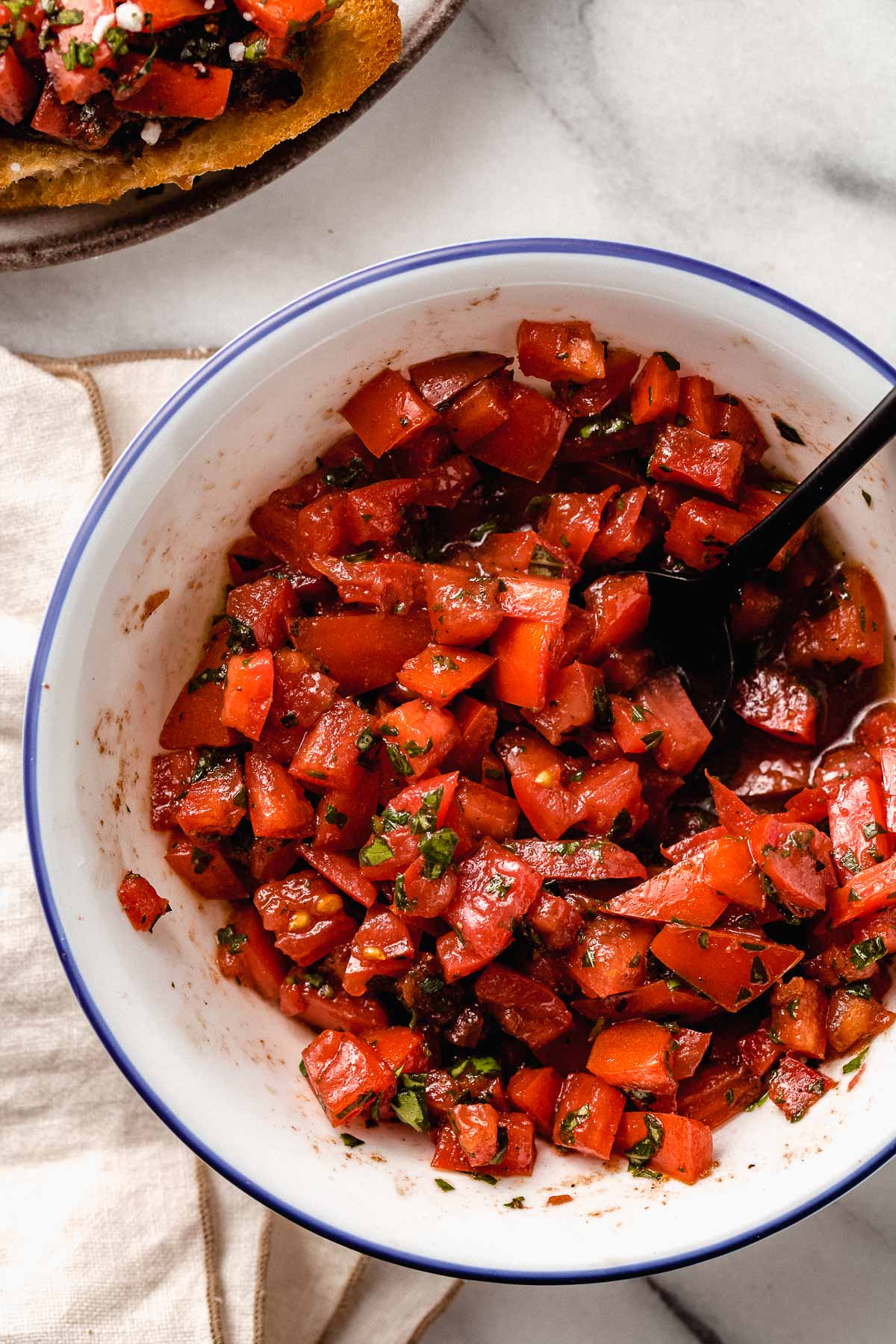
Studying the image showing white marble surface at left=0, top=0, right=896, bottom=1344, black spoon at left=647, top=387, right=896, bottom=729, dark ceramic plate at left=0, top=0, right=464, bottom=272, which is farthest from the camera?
white marble surface at left=0, top=0, right=896, bottom=1344

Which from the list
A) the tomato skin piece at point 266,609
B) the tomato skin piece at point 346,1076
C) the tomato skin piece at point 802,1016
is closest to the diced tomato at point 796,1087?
the tomato skin piece at point 802,1016

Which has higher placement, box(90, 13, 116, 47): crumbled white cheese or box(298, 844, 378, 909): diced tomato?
box(90, 13, 116, 47): crumbled white cheese

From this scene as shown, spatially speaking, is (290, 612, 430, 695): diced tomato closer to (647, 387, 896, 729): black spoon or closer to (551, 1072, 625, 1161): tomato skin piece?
(647, 387, 896, 729): black spoon

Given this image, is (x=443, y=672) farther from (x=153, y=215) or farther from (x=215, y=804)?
(x=153, y=215)

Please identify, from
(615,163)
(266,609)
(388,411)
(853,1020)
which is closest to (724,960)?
(853,1020)

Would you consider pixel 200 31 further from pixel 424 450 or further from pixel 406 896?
pixel 406 896

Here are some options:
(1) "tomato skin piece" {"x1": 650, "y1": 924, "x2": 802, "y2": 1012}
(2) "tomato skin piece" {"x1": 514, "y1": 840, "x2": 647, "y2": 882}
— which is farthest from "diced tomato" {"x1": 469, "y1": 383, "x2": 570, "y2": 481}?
Result: (1) "tomato skin piece" {"x1": 650, "y1": 924, "x2": 802, "y2": 1012}

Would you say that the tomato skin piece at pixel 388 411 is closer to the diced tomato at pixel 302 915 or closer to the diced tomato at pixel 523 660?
the diced tomato at pixel 523 660
